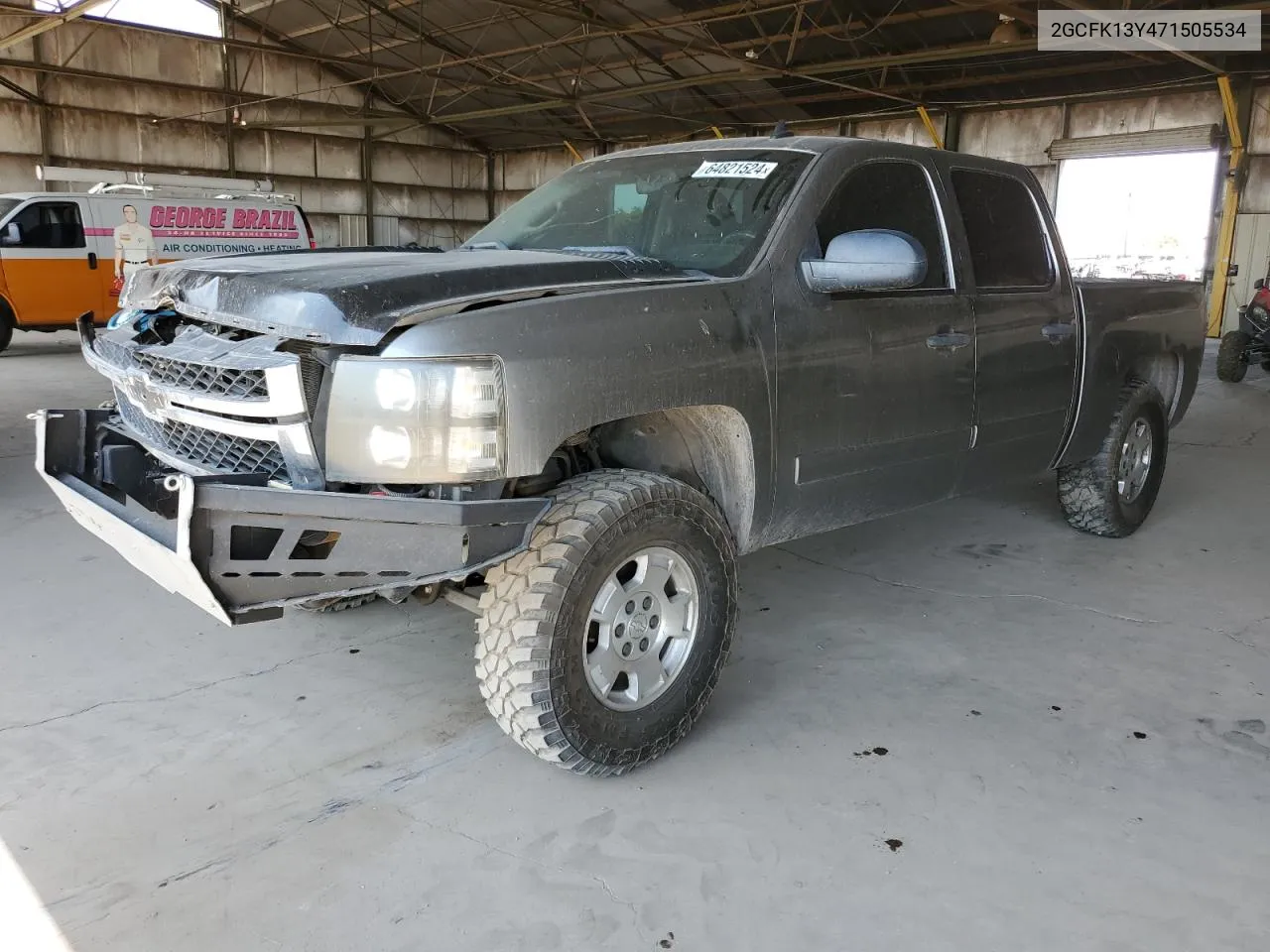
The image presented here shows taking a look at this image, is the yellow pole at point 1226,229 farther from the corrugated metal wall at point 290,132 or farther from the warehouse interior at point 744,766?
the warehouse interior at point 744,766

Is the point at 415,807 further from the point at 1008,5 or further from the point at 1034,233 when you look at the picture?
the point at 1008,5

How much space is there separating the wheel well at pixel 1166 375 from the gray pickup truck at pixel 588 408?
1466 mm

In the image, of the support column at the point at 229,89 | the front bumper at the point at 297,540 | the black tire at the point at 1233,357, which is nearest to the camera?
the front bumper at the point at 297,540

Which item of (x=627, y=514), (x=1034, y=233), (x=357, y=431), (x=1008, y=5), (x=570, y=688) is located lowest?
(x=570, y=688)

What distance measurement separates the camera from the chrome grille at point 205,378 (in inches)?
94.7

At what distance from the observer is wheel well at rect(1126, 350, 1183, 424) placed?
5.22m

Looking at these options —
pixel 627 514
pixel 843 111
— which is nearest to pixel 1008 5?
pixel 843 111

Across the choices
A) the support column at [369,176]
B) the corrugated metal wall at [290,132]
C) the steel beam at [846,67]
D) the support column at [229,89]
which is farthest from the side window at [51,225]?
the support column at [369,176]

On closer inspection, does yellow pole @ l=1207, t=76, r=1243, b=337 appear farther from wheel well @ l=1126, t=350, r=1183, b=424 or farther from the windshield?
the windshield

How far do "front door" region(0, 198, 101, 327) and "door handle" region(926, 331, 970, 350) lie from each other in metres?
13.0

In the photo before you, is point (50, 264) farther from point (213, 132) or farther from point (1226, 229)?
point (1226, 229)

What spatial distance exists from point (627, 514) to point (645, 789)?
77 centimetres

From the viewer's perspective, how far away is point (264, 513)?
219 centimetres

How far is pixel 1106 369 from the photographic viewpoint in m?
4.66
